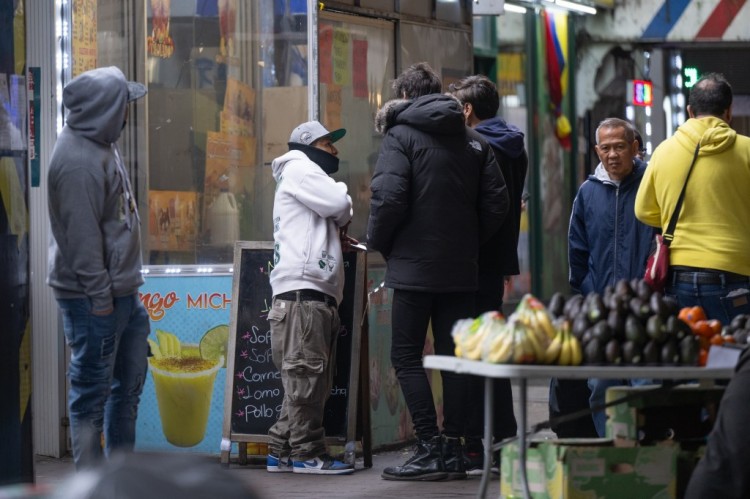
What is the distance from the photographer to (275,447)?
7.41 meters

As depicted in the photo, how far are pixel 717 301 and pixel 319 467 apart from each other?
2.28 meters

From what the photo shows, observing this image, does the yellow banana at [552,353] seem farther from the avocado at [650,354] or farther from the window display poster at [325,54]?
the window display poster at [325,54]

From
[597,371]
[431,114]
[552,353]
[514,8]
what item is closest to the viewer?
[597,371]

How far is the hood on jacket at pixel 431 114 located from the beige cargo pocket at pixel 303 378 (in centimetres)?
125

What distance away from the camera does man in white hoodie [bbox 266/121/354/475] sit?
7.14m

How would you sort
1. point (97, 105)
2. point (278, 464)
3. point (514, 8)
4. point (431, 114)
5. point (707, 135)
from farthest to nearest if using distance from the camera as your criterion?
point (514, 8), point (278, 464), point (431, 114), point (707, 135), point (97, 105)

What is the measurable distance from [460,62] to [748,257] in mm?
3487

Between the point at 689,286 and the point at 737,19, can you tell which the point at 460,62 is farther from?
the point at 737,19

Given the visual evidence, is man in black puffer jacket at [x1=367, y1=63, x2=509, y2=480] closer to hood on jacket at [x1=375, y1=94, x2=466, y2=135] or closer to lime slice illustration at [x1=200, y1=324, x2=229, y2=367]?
hood on jacket at [x1=375, y1=94, x2=466, y2=135]

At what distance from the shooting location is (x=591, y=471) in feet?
16.4

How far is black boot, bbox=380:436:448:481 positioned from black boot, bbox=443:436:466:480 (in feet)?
0.07

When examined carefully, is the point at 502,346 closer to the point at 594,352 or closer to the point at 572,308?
the point at 594,352

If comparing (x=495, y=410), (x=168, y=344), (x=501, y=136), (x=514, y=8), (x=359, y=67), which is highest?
(x=514, y=8)

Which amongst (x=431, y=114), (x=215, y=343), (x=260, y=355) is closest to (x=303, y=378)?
(x=260, y=355)
